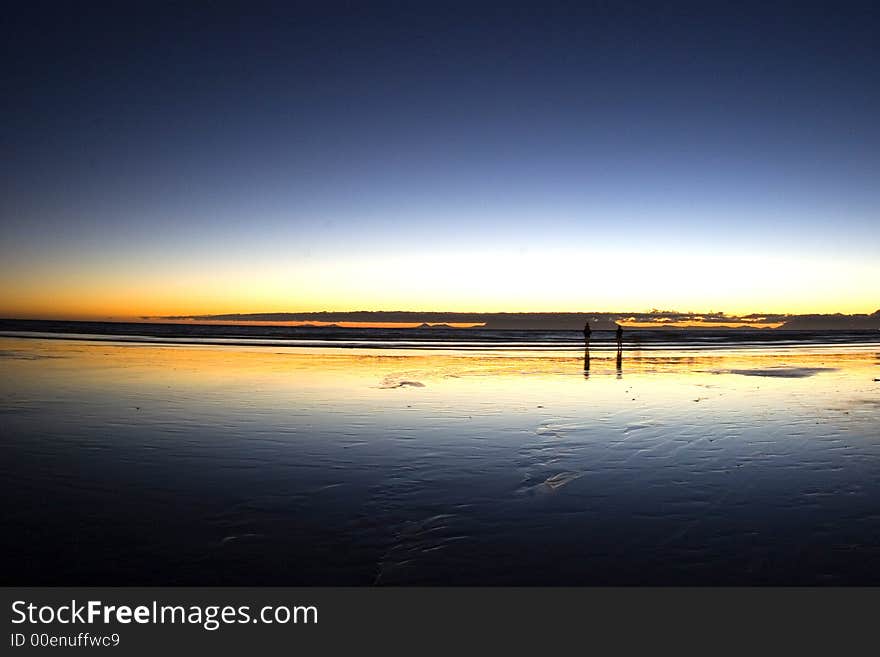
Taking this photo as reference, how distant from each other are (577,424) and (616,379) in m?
9.75

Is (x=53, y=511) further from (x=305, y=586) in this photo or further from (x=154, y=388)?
(x=154, y=388)

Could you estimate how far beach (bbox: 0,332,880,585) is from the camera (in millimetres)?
5438

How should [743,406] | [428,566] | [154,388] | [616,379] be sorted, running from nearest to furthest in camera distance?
[428,566] → [743,406] → [154,388] → [616,379]

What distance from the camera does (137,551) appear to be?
5676 mm

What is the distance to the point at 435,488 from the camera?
8.01m

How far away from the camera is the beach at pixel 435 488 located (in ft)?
17.8

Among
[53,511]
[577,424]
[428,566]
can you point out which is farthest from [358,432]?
[428,566]

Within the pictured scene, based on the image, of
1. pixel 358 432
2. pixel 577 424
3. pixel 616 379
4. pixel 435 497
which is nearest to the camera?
pixel 435 497

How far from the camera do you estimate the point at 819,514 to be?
695cm

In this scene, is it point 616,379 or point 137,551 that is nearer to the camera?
point 137,551
